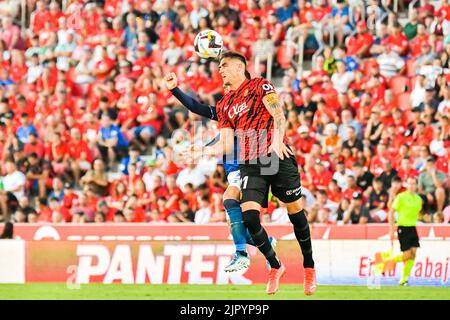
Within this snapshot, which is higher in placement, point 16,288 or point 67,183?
point 67,183

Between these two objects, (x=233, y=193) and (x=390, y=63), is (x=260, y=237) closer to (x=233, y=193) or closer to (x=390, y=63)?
(x=233, y=193)

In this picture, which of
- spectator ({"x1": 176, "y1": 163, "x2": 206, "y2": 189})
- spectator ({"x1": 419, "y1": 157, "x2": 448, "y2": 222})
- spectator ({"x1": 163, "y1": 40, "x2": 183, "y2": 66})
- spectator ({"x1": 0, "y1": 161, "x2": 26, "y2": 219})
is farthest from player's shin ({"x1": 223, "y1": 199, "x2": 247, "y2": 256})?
spectator ({"x1": 163, "y1": 40, "x2": 183, "y2": 66})

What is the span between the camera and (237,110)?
515 inches

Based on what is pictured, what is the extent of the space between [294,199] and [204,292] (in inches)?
189

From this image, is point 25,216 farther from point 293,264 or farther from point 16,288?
point 293,264

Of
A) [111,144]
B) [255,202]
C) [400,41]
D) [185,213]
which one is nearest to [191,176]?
[185,213]

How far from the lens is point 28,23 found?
26.5 m

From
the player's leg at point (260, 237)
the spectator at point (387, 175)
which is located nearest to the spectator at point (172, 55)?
the spectator at point (387, 175)

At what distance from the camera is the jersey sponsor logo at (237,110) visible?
42.7 feet

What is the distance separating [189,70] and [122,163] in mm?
2446

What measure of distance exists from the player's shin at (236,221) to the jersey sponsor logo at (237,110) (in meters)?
1.05

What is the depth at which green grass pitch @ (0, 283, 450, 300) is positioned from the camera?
16.7 m

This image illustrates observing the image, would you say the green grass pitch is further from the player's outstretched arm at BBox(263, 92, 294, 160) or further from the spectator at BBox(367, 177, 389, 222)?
the player's outstretched arm at BBox(263, 92, 294, 160)
